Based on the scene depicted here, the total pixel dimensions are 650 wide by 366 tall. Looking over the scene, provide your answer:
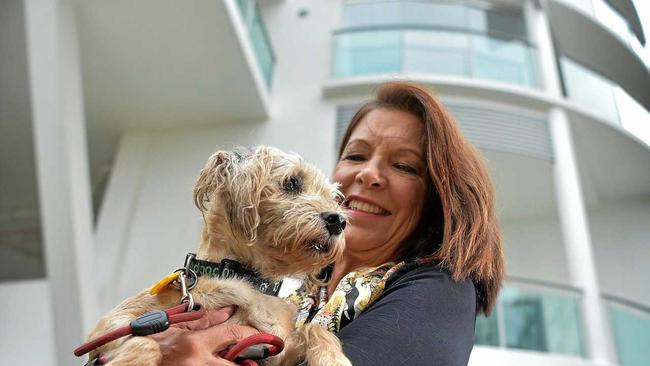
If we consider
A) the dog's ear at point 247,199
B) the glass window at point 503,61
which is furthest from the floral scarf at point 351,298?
the glass window at point 503,61

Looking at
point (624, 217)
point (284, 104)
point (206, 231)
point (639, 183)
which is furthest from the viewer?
point (284, 104)

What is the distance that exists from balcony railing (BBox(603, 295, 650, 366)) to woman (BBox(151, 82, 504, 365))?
20.9 ft

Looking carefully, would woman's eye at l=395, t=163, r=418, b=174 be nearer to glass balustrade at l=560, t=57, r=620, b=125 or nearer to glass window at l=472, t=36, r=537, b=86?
glass window at l=472, t=36, r=537, b=86

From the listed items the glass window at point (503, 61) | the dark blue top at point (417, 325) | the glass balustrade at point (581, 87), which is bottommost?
the dark blue top at point (417, 325)

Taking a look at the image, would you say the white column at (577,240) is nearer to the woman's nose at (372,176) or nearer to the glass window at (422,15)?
the glass window at (422,15)

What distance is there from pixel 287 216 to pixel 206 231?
0.93ft

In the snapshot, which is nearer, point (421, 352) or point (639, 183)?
point (421, 352)

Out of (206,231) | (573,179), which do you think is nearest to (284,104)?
(573,179)

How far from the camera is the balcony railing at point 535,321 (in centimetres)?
705

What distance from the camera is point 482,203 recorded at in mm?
1905

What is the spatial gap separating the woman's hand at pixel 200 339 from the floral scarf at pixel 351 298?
27 cm

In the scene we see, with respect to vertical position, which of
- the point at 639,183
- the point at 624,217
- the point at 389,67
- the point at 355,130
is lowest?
the point at 624,217

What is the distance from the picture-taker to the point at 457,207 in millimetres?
1879

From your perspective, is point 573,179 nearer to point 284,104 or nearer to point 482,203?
point 284,104
